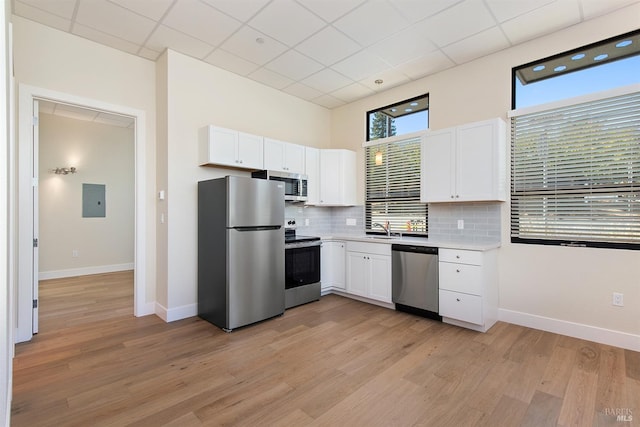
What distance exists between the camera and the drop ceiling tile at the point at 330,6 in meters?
2.88

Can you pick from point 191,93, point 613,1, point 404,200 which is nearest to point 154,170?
point 191,93

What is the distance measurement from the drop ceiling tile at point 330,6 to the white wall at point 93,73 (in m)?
2.24

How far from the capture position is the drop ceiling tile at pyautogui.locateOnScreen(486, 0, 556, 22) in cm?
286

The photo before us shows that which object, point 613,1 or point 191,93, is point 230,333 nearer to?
point 191,93

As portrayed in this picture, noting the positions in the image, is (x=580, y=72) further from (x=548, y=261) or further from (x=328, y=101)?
(x=328, y=101)

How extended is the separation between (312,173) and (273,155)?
0.80 m

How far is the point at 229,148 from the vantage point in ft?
12.8

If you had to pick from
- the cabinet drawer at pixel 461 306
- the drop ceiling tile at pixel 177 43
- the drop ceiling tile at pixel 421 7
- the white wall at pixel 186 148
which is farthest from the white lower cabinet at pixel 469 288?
the drop ceiling tile at pixel 177 43

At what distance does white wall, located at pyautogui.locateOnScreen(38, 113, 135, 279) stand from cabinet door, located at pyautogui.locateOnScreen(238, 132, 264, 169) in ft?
14.0

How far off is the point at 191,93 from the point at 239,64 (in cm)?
72

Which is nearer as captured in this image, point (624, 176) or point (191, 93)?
point (624, 176)

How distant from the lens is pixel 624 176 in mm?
2957

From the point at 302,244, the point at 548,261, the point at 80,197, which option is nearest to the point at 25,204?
the point at 302,244

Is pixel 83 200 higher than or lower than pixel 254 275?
higher
